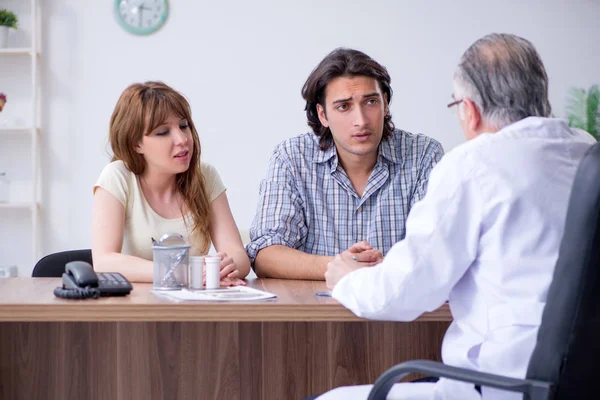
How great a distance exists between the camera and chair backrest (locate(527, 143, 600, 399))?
1077 mm

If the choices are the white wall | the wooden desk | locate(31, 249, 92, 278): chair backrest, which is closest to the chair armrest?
the wooden desk

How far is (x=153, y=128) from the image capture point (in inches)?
92.0

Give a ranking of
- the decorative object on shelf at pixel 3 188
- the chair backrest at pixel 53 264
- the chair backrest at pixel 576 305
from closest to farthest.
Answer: the chair backrest at pixel 576 305 < the chair backrest at pixel 53 264 < the decorative object on shelf at pixel 3 188

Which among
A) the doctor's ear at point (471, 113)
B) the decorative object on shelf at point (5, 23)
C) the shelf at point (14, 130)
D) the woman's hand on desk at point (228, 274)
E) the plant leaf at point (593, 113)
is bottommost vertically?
the woman's hand on desk at point (228, 274)

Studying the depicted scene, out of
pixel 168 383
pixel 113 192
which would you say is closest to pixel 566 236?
pixel 168 383

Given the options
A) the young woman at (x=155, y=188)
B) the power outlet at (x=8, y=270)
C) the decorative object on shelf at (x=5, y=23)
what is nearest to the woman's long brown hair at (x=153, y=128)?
the young woman at (x=155, y=188)

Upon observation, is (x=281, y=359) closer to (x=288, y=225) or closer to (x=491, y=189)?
(x=288, y=225)

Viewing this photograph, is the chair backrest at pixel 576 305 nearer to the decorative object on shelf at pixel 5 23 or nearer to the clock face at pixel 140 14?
the clock face at pixel 140 14

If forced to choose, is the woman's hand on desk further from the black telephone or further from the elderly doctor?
the elderly doctor

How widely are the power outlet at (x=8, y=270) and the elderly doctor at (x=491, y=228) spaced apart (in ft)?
13.0

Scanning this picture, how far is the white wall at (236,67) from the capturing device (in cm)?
505

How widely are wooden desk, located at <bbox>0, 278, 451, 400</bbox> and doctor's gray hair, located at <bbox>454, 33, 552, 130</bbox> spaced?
715 millimetres

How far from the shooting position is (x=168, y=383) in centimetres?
197

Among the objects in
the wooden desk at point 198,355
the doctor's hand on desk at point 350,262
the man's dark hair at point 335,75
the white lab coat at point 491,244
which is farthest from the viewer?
the man's dark hair at point 335,75
